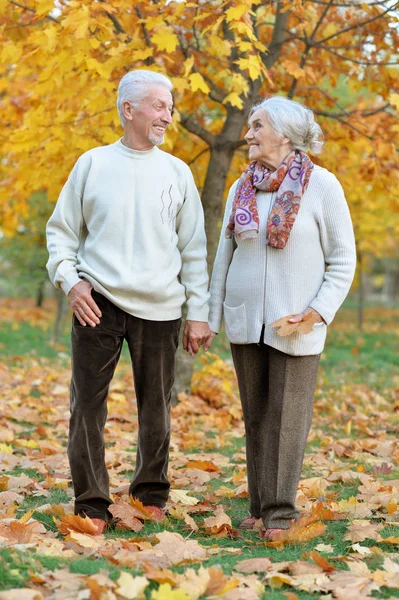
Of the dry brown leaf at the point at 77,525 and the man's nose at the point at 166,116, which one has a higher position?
the man's nose at the point at 166,116

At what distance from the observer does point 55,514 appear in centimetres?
383

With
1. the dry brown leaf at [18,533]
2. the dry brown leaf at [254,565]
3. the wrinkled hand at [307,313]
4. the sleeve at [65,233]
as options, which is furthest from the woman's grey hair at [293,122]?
the dry brown leaf at [18,533]

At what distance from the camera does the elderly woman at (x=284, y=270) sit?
3.46m

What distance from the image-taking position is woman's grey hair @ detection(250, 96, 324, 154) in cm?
351

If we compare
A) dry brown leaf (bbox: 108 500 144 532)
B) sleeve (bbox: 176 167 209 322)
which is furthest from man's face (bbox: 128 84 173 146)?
dry brown leaf (bbox: 108 500 144 532)

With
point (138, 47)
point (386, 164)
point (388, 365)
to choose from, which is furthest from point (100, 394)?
point (388, 365)

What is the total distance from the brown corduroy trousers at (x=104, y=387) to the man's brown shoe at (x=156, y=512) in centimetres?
19

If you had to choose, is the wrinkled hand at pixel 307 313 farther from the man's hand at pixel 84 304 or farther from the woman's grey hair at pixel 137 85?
→ the woman's grey hair at pixel 137 85

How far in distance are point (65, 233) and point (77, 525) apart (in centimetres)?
135

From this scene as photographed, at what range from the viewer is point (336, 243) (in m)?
3.48

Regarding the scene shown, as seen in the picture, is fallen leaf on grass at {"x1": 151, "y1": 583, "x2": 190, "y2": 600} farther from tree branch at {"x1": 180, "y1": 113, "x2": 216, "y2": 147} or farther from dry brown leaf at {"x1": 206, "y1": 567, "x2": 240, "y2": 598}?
tree branch at {"x1": 180, "y1": 113, "x2": 216, "y2": 147}

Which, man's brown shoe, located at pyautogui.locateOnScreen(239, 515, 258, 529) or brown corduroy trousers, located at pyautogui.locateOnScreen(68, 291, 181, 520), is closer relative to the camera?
brown corduroy trousers, located at pyautogui.locateOnScreen(68, 291, 181, 520)

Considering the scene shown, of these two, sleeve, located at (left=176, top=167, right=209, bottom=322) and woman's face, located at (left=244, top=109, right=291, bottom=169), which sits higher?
woman's face, located at (left=244, top=109, right=291, bottom=169)

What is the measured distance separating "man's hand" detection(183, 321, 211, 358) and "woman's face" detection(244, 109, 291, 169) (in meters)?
0.84
